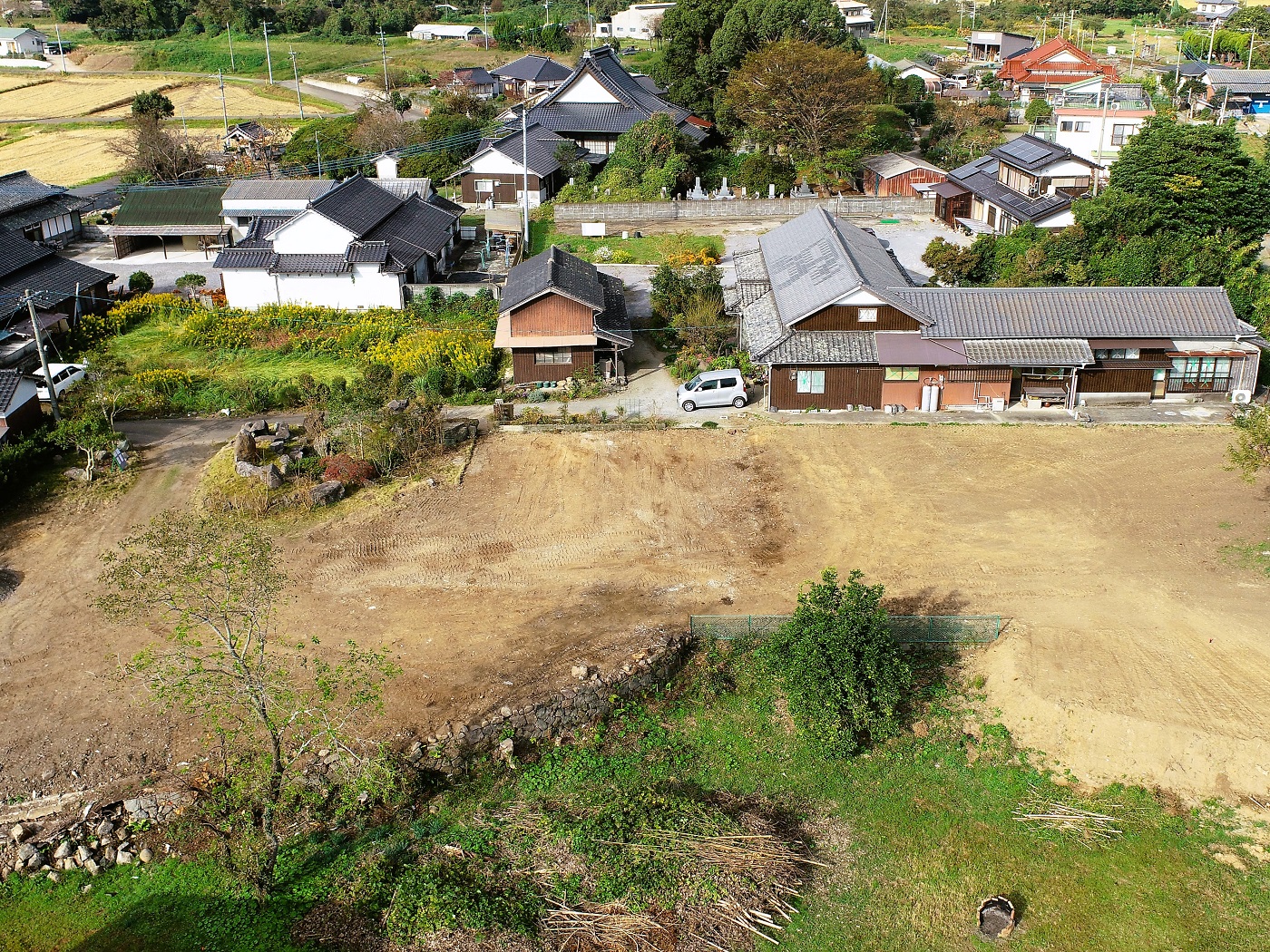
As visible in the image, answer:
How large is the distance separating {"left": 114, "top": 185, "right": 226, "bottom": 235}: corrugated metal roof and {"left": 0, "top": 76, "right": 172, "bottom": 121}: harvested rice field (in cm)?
4062

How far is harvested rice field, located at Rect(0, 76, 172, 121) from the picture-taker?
80.1m

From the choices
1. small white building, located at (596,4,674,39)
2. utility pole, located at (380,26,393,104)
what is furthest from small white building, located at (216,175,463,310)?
small white building, located at (596,4,674,39)

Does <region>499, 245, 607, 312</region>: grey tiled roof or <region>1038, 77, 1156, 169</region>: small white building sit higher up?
<region>1038, 77, 1156, 169</region>: small white building

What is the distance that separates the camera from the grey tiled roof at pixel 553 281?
1230 inches

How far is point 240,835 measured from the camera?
15.5m

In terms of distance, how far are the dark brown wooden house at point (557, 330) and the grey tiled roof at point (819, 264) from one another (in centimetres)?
520

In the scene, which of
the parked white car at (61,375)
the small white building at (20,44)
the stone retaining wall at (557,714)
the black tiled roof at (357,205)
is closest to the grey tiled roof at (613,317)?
the black tiled roof at (357,205)

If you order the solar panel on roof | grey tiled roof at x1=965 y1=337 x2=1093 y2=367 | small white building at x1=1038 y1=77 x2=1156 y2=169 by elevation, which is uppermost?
small white building at x1=1038 y1=77 x2=1156 y2=169

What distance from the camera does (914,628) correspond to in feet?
64.2

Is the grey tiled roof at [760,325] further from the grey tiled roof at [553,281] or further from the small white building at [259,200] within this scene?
the small white building at [259,200]

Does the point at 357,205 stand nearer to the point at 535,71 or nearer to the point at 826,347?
the point at 826,347

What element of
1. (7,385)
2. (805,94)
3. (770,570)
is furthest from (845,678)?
(805,94)

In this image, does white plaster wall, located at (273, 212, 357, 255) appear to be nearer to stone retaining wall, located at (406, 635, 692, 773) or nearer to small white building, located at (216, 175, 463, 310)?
small white building, located at (216, 175, 463, 310)

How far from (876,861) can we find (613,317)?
68.9 feet
